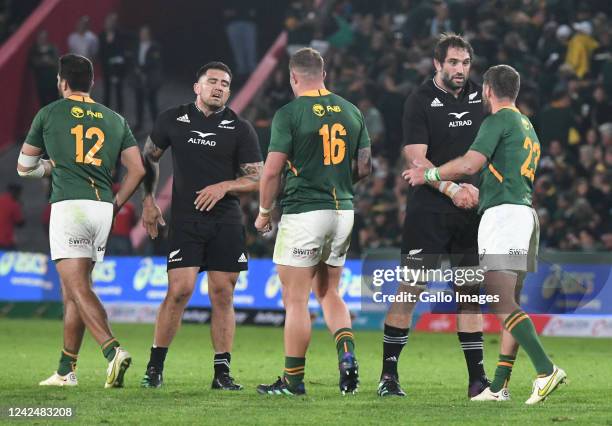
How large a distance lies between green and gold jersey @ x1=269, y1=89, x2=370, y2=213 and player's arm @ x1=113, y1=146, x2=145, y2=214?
4.46ft

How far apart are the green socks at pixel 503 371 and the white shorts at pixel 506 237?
683mm

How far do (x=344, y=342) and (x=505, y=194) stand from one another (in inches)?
63.5

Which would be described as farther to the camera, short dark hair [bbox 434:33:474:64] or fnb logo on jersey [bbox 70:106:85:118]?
fnb logo on jersey [bbox 70:106:85:118]

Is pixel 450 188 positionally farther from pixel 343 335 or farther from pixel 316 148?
pixel 343 335

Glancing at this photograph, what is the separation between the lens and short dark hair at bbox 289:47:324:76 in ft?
31.9

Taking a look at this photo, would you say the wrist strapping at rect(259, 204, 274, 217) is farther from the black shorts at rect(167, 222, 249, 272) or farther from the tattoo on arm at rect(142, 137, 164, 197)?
the tattoo on arm at rect(142, 137, 164, 197)

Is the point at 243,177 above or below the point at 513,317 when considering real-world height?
above

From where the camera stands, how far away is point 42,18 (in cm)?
3002

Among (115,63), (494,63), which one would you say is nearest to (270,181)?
(494,63)

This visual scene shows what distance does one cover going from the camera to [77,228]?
10.3 m

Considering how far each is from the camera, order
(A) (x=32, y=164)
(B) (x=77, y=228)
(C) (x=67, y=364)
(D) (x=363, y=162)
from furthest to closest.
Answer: (C) (x=67, y=364) → (A) (x=32, y=164) → (B) (x=77, y=228) → (D) (x=363, y=162)

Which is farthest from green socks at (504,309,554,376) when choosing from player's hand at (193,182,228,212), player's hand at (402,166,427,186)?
player's hand at (193,182,228,212)

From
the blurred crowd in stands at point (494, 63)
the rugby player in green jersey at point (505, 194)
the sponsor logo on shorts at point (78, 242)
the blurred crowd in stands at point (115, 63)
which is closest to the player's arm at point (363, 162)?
the rugby player in green jersey at point (505, 194)

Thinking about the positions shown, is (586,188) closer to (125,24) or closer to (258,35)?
(258,35)
